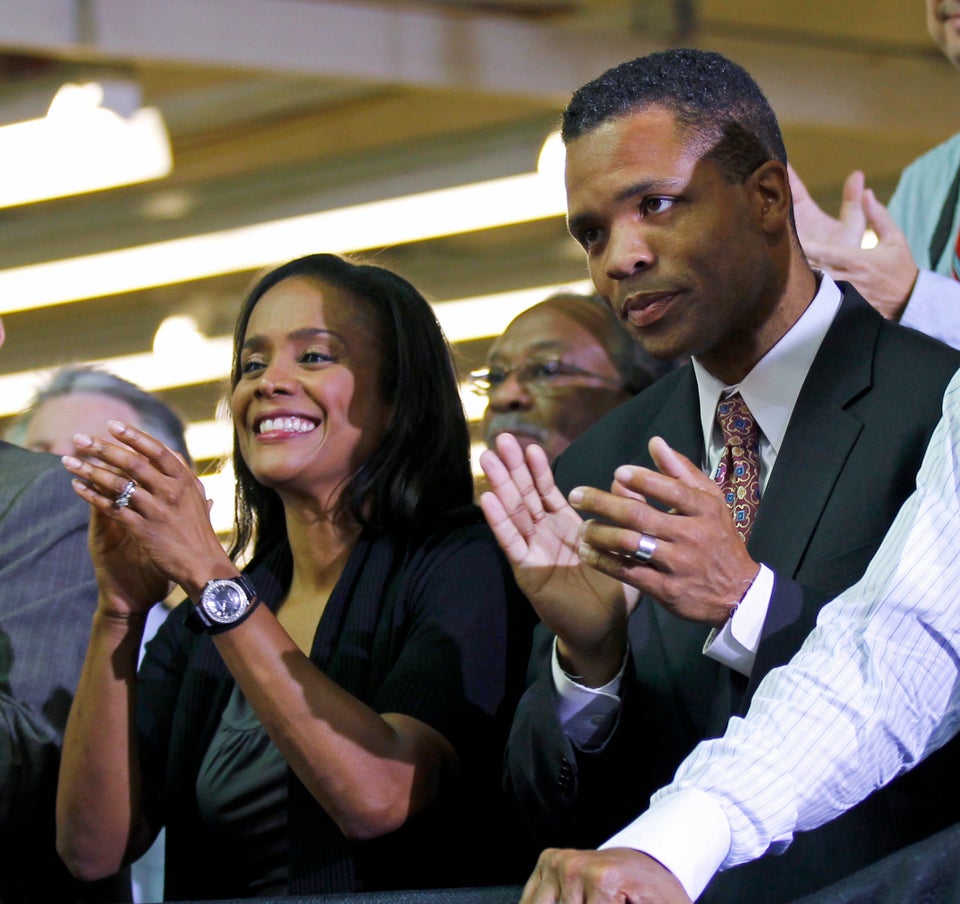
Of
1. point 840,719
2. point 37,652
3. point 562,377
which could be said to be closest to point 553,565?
point 840,719

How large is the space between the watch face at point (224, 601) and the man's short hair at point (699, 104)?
2.20 feet

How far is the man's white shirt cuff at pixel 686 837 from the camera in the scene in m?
1.29

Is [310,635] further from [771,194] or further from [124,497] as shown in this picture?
[771,194]

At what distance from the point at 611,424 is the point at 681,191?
35 centimetres

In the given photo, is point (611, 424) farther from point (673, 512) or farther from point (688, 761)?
point (688, 761)

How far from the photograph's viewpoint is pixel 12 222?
7043 mm

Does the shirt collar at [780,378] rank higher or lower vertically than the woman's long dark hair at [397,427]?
lower

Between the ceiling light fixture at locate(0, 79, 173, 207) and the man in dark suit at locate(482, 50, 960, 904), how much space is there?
13.3 feet

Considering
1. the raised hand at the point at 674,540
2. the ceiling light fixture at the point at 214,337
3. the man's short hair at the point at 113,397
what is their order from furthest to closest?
1. the ceiling light fixture at the point at 214,337
2. the man's short hair at the point at 113,397
3. the raised hand at the point at 674,540

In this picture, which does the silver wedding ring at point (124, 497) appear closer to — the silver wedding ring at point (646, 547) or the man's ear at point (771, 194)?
the silver wedding ring at point (646, 547)

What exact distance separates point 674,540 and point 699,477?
7 cm

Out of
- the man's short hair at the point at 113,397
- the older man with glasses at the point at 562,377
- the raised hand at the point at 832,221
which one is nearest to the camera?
the raised hand at the point at 832,221

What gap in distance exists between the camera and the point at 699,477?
1537mm

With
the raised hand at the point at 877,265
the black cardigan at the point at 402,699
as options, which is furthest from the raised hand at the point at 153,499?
the raised hand at the point at 877,265
